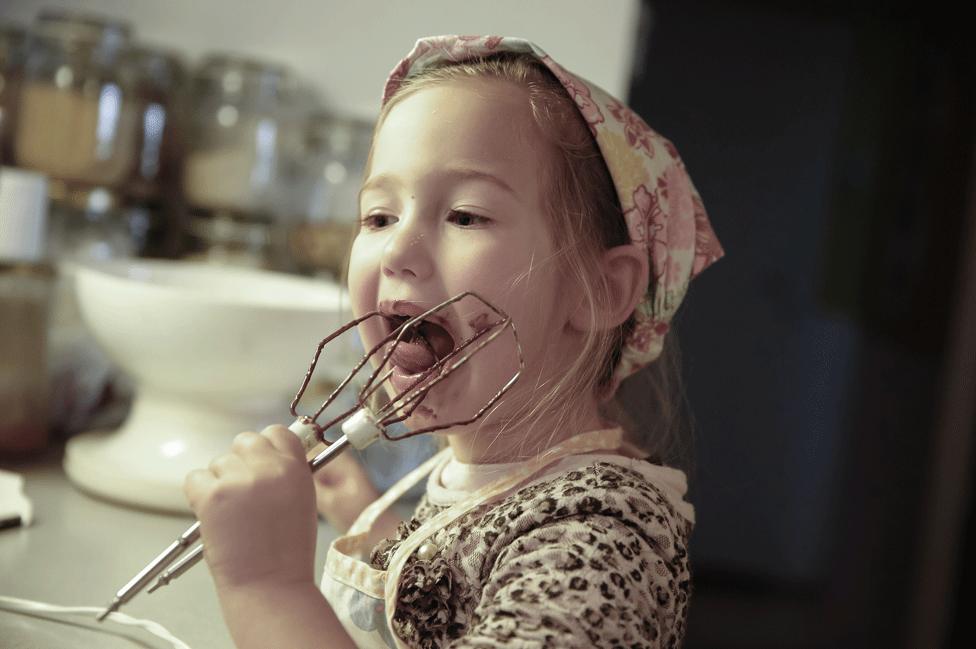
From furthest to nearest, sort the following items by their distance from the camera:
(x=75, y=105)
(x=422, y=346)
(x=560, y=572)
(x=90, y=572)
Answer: (x=75, y=105) < (x=90, y=572) < (x=422, y=346) < (x=560, y=572)

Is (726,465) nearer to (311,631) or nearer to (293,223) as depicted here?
(293,223)

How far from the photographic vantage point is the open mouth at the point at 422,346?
0.53m

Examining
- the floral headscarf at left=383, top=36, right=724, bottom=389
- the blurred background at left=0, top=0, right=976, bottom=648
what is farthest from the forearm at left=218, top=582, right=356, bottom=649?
the blurred background at left=0, top=0, right=976, bottom=648

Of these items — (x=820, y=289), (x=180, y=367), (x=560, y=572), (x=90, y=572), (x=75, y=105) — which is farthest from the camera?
(x=820, y=289)

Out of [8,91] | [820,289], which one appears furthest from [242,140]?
[820,289]

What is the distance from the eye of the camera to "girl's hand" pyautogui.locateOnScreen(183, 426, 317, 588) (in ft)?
1.46

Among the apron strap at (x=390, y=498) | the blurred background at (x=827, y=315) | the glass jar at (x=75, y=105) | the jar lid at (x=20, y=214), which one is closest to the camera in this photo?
the apron strap at (x=390, y=498)

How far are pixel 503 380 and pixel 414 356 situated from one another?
0.05 m

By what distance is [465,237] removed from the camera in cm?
52

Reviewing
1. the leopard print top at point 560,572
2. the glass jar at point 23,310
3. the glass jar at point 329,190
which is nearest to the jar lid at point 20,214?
the glass jar at point 23,310

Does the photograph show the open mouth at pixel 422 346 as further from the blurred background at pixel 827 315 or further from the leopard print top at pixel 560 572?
the blurred background at pixel 827 315

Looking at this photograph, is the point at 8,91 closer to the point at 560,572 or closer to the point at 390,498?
the point at 390,498

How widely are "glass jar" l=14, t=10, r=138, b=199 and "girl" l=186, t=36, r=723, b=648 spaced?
18.7 inches

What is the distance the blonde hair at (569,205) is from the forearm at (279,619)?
169mm
